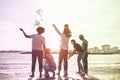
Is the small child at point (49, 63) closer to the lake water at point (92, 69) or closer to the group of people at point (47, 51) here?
the group of people at point (47, 51)

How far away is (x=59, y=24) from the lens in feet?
32.8

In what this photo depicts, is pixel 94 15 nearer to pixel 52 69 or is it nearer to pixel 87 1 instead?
pixel 87 1

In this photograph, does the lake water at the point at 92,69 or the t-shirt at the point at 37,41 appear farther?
the lake water at the point at 92,69

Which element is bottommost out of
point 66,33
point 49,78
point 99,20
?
point 49,78

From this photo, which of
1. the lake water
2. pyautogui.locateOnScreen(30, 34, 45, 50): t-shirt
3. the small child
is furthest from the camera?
the lake water

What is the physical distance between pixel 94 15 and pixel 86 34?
2.90 ft

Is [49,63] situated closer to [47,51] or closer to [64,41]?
[47,51]

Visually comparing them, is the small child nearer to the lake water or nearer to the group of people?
the group of people

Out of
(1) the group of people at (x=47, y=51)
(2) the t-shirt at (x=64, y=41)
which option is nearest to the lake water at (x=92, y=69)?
(1) the group of people at (x=47, y=51)

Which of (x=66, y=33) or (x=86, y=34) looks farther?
(x=86, y=34)

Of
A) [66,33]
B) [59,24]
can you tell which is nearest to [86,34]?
[59,24]

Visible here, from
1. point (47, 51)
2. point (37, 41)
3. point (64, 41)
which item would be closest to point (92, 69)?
point (64, 41)

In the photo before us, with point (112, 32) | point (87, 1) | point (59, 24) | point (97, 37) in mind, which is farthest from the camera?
point (97, 37)

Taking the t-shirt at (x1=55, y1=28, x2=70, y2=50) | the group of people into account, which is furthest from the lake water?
the t-shirt at (x1=55, y1=28, x2=70, y2=50)
